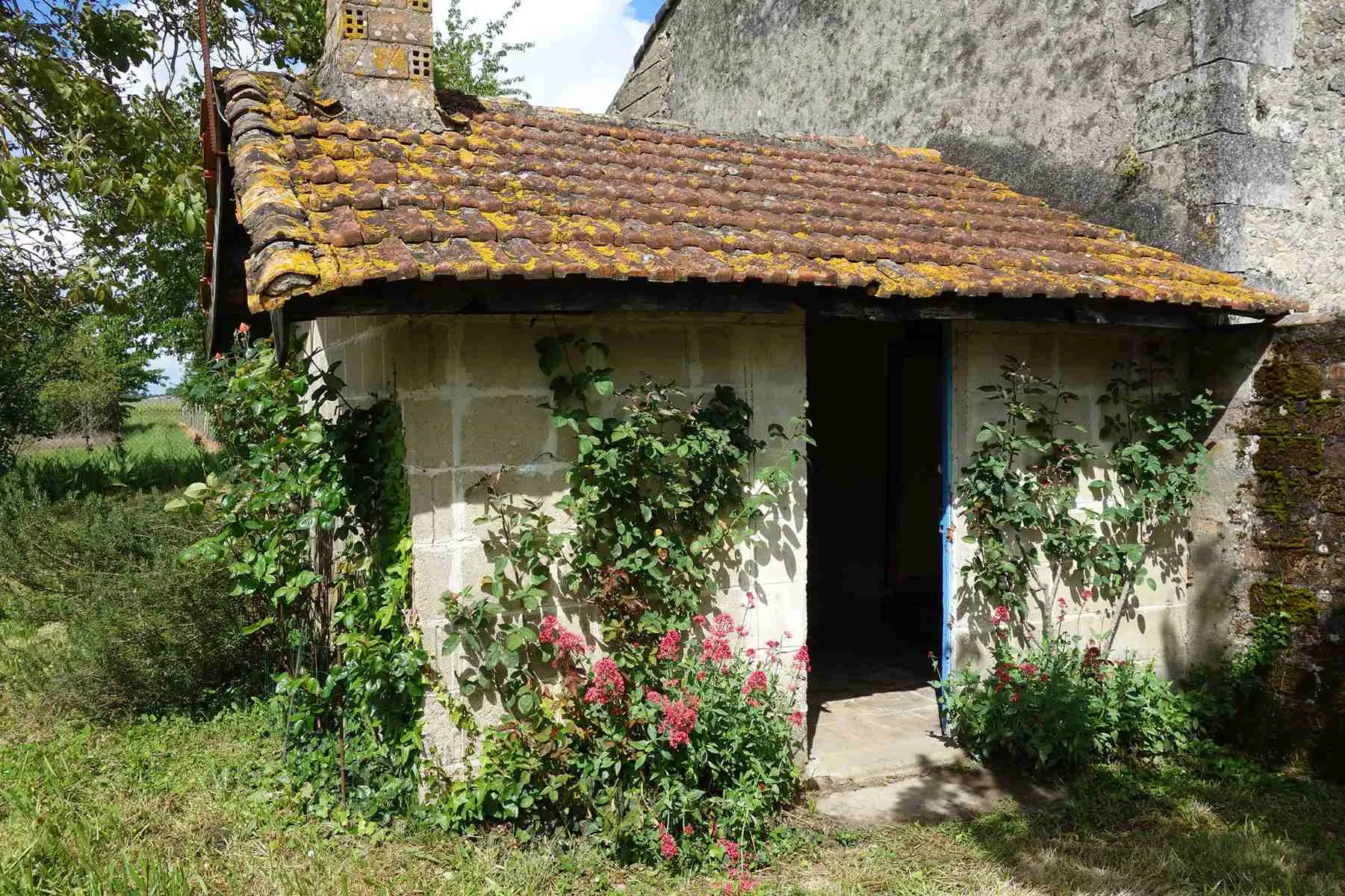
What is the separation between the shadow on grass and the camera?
4.06 metres

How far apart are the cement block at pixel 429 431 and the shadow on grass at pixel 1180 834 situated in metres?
3.12

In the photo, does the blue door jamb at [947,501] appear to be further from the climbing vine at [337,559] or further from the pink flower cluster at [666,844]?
the climbing vine at [337,559]

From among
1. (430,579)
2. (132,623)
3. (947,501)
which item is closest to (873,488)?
(947,501)

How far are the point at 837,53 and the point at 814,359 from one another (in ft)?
9.52

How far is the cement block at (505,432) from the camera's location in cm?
418

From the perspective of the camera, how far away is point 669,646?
4273 mm

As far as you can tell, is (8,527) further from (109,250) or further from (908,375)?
(908,375)

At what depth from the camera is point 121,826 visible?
4.26 m

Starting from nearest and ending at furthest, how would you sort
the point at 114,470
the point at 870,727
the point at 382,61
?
1. the point at 382,61
2. the point at 870,727
3. the point at 114,470

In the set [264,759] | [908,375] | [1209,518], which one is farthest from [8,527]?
[1209,518]

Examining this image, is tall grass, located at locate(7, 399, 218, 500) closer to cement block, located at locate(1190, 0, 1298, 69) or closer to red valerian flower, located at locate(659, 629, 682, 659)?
red valerian flower, located at locate(659, 629, 682, 659)

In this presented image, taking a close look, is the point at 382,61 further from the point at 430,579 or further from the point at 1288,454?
the point at 1288,454

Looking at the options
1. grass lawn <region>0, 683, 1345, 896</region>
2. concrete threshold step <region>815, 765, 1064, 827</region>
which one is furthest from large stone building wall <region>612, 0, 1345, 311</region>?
concrete threshold step <region>815, 765, 1064, 827</region>

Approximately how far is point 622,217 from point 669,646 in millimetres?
2144
